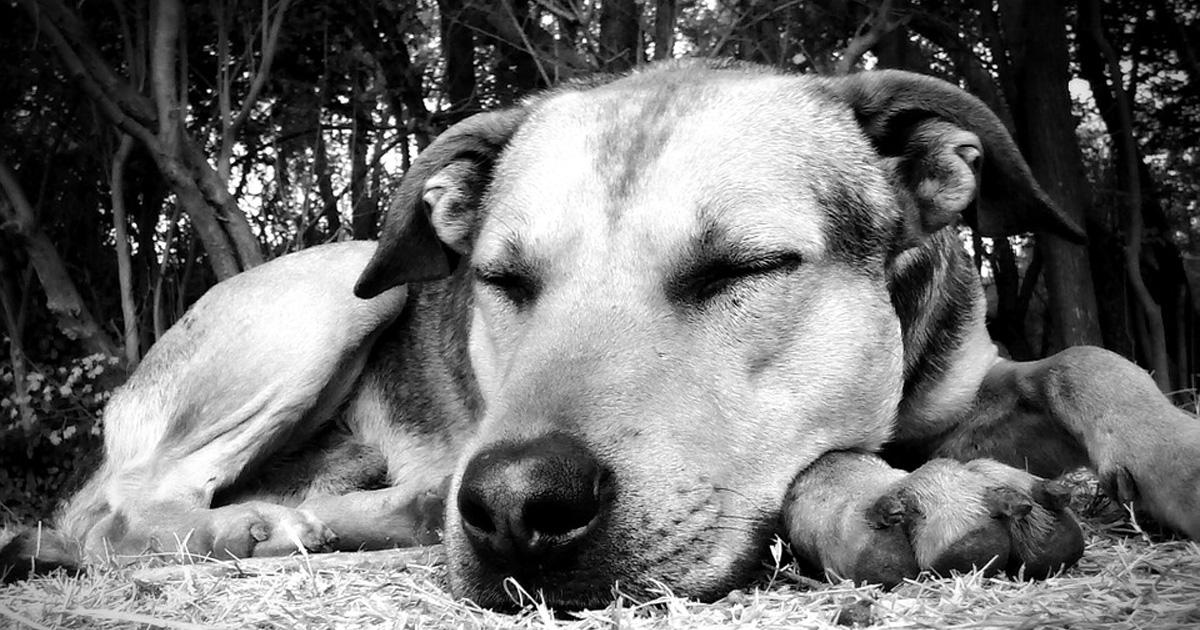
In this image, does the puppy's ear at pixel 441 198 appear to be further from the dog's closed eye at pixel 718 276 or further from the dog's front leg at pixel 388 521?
the dog's closed eye at pixel 718 276

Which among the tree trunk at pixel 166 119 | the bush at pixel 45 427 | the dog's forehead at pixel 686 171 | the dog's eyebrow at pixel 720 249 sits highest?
the tree trunk at pixel 166 119

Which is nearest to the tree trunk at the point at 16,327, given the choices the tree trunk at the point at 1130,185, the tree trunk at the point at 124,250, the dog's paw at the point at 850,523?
the tree trunk at the point at 124,250

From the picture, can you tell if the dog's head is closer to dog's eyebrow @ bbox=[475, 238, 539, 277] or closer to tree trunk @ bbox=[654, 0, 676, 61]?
dog's eyebrow @ bbox=[475, 238, 539, 277]

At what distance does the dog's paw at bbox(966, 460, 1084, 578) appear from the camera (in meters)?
2.11

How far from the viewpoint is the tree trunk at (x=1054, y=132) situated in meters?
8.77

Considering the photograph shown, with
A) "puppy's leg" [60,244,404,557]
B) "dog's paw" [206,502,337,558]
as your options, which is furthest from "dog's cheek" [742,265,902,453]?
"puppy's leg" [60,244,404,557]

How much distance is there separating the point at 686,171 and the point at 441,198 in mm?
1076

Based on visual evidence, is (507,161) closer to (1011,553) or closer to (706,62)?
(706,62)

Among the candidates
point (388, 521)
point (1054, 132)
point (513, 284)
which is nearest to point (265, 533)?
point (388, 521)

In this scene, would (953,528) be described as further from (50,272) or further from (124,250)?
(50,272)

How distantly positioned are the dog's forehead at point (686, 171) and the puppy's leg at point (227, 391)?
125 cm

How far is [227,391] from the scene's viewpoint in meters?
4.12

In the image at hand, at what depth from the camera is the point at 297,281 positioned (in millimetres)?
4348

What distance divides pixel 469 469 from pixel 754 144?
1.35 m
